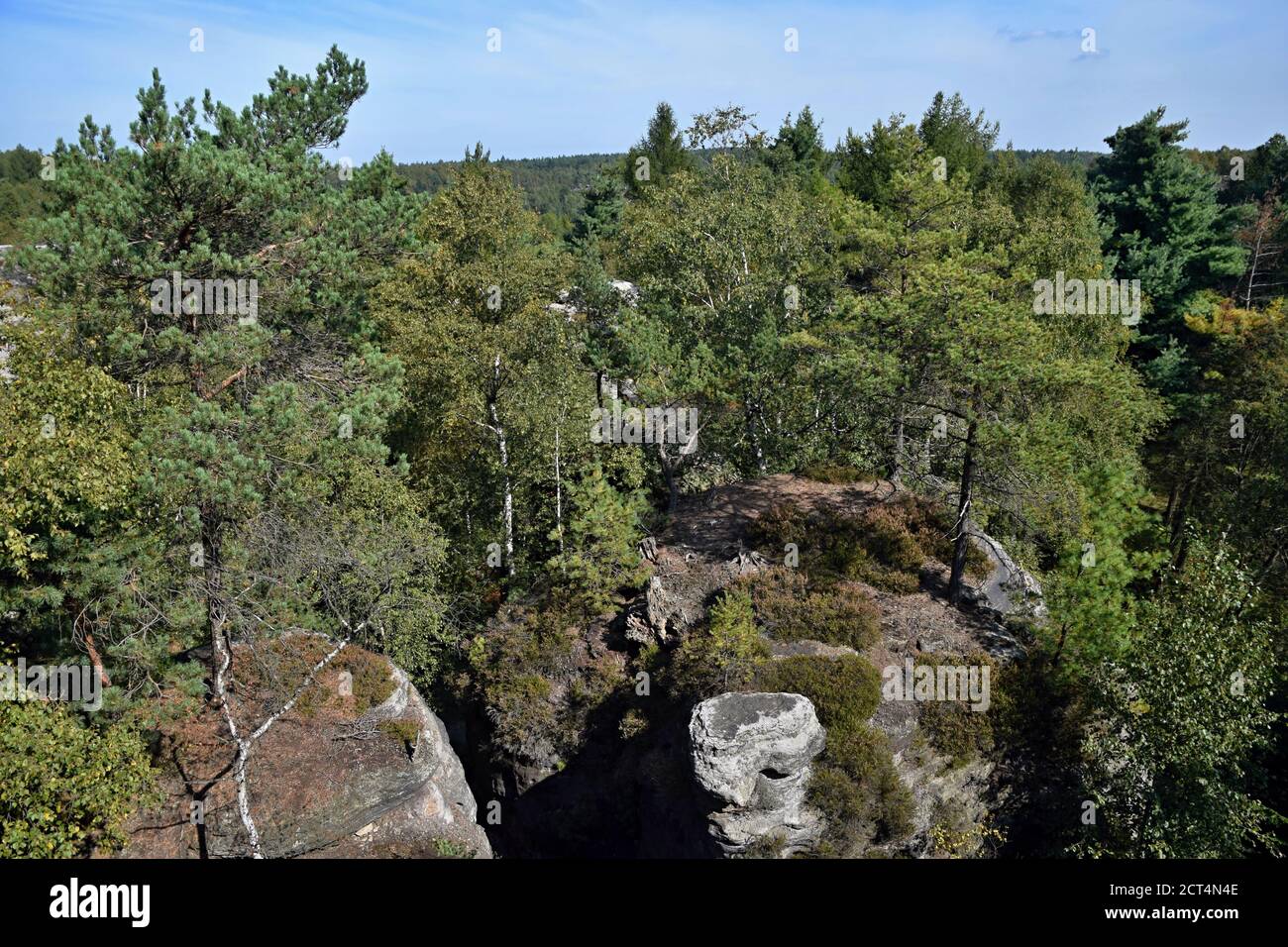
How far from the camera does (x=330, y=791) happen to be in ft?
68.3

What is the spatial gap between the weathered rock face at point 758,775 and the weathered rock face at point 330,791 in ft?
23.8

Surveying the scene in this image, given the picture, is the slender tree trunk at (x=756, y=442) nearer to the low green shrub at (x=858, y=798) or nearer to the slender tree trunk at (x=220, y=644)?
the low green shrub at (x=858, y=798)

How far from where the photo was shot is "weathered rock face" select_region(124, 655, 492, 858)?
1914 centimetres

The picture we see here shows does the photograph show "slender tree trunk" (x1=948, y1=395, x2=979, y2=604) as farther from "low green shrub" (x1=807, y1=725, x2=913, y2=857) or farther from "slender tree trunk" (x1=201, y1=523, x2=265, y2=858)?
"slender tree trunk" (x1=201, y1=523, x2=265, y2=858)

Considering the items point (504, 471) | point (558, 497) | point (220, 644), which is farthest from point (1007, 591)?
point (220, 644)

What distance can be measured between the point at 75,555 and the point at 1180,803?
21932 millimetres

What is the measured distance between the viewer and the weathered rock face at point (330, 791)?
19141mm

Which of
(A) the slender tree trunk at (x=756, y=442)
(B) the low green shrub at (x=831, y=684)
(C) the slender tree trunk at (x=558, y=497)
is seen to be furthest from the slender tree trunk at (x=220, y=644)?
(A) the slender tree trunk at (x=756, y=442)

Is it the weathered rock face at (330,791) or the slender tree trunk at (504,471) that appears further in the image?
the slender tree trunk at (504,471)

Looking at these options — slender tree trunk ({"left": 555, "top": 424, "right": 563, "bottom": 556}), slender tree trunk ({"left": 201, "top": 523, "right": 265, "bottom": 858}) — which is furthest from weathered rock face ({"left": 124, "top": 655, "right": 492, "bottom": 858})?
slender tree trunk ({"left": 555, "top": 424, "right": 563, "bottom": 556})

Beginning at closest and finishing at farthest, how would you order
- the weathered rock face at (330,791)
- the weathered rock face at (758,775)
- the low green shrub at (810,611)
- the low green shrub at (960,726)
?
the weathered rock face at (758,775), the weathered rock face at (330,791), the low green shrub at (960,726), the low green shrub at (810,611)

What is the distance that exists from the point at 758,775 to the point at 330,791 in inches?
416

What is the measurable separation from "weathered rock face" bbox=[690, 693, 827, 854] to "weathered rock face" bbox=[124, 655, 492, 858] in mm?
7254

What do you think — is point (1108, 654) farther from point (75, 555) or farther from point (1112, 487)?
point (75, 555)
